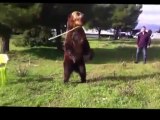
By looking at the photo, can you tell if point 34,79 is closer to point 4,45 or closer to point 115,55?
point 4,45

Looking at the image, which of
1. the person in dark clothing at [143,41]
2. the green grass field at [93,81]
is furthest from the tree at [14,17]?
the person in dark clothing at [143,41]

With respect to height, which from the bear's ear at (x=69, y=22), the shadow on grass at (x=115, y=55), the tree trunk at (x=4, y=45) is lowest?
the shadow on grass at (x=115, y=55)

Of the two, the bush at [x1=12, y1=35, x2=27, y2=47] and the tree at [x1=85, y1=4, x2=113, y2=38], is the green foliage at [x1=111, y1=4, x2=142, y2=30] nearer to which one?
the tree at [x1=85, y1=4, x2=113, y2=38]

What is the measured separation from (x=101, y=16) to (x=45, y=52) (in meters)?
0.92

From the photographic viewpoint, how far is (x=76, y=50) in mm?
5402

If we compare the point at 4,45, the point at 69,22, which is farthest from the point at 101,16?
the point at 4,45

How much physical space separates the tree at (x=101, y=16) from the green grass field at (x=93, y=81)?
0.72 feet

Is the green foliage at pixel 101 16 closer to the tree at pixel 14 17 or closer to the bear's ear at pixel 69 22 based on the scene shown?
the bear's ear at pixel 69 22

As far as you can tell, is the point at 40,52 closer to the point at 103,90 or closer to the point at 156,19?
the point at 103,90

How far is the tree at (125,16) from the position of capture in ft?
17.3

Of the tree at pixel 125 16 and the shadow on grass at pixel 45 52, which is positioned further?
the shadow on grass at pixel 45 52

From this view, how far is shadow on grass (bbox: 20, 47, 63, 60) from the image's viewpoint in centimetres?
539

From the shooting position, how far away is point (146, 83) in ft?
17.5
